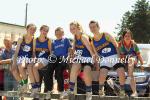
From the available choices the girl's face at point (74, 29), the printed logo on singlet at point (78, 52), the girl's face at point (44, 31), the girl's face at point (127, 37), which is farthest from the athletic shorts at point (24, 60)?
the girl's face at point (127, 37)

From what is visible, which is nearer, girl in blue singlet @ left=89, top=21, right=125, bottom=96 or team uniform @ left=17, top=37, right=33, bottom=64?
girl in blue singlet @ left=89, top=21, right=125, bottom=96

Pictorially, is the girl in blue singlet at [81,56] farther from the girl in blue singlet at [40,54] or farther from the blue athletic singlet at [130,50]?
the girl in blue singlet at [40,54]

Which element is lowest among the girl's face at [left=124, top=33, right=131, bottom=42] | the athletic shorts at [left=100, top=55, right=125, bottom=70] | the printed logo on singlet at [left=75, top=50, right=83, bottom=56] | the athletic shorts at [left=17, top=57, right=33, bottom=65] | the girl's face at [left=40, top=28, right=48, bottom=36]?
the athletic shorts at [left=100, top=55, right=125, bottom=70]

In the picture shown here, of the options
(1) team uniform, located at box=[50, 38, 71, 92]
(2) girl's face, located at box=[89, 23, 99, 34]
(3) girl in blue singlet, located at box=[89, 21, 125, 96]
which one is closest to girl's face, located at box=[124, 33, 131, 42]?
(3) girl in blue singlet, located at box=[89, 21, 125, 96]

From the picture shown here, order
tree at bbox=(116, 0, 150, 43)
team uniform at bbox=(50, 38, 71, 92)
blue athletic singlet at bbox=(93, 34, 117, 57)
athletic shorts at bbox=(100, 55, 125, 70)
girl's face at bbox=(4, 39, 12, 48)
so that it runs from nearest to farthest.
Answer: athletic shorts at bbox=(100, 55, 125, 70)
blue athletic singlet at bbox=(93, 34, 117, 57)
team uniform at bbox=(50, 38, 71, 92)
girl's face at bbox=(4, 39, 12, 48)
tree at bbox=(116, 0, 150, 43)

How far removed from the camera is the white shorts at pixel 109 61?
8.39 meters

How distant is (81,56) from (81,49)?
16 cm

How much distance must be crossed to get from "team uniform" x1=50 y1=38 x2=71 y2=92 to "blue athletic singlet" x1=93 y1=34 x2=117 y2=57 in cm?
85

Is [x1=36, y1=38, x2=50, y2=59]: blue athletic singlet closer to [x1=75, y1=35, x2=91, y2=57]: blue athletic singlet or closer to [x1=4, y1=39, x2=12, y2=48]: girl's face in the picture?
[x1=75, y1=35, x2=91, y2=57]: blue athletic singlet

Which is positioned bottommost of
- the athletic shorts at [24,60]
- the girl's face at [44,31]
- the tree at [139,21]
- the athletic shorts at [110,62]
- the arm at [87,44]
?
the athletic shorts at [110,62]

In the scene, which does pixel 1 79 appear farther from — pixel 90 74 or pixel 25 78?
pixel 90 74

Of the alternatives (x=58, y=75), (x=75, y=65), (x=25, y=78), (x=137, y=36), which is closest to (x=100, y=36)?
(x=75, y=65)

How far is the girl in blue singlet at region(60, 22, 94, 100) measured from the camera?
8430 millimetres

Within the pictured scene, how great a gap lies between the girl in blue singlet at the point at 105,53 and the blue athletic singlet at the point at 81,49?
20cm
